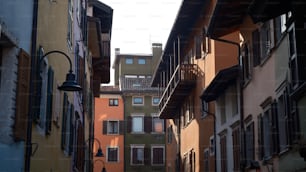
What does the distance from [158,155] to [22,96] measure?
148 feet

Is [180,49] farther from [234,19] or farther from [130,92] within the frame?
[130,92]

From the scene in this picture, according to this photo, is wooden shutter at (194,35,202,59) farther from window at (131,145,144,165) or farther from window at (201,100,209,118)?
window at (131,145,144,165)

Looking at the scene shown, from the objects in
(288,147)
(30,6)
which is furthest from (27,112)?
(288,147)

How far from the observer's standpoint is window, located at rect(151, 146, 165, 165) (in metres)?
55.8

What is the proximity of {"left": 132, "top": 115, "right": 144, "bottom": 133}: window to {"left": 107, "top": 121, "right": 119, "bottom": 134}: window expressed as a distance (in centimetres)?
151

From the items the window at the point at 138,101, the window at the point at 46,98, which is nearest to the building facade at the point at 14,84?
the window at the point at 46,98

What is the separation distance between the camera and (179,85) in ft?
99.1

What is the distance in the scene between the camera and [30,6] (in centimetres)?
1169

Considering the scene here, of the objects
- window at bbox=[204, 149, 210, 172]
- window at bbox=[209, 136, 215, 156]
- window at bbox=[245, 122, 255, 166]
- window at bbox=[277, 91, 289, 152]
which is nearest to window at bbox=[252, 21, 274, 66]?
window at bbox=[277, 91, 289, 152]

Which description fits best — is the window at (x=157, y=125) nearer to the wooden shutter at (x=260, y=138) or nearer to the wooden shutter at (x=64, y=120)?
the wooden shutter at (x=64, y=120)

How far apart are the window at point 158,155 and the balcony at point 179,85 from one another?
19196 millimetres

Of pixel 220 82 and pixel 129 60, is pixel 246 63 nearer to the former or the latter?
pixel 220 82

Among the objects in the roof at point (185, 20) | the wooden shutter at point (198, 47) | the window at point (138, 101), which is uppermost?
the roof at point (185, 20)

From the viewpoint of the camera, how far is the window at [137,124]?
184ft
